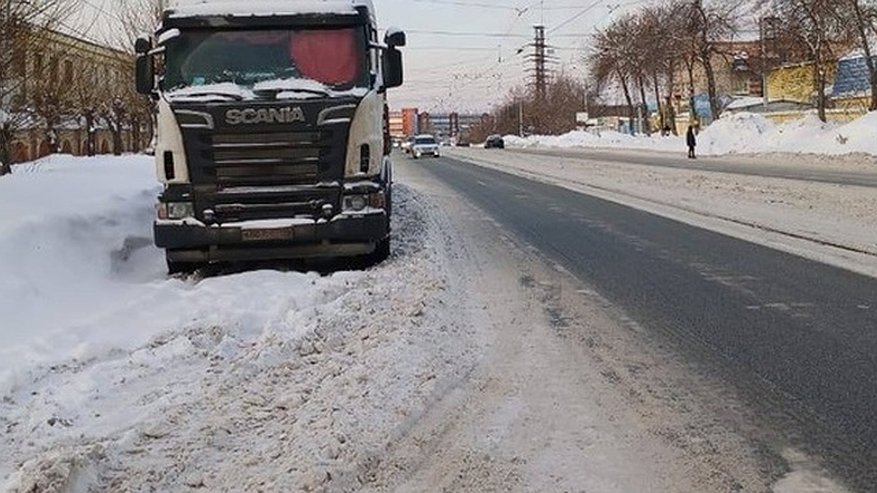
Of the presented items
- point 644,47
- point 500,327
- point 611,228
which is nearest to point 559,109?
point 644,47

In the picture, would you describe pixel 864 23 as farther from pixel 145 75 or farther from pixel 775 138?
pixel 145 75

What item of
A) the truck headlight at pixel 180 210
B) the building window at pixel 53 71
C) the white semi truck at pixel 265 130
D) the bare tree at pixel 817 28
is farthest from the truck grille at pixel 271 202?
the bare tree at pixel 817 28

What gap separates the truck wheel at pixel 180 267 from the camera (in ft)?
32.3

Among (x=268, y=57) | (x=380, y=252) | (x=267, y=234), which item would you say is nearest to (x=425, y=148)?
(x=380, y=252)

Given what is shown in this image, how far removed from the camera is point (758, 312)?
25.1ft

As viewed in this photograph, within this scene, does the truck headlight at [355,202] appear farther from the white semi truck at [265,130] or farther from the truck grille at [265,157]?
the truck grille at [265,157]

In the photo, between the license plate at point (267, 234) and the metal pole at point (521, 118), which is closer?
the license plate at point (267, 234)

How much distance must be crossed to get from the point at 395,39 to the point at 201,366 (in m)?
5.37

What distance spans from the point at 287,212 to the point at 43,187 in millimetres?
5315

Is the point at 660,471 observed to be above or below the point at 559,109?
below

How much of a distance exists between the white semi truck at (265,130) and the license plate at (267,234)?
0.01m

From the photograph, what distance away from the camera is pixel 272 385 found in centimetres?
546

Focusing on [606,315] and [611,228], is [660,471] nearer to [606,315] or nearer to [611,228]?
[606,315]

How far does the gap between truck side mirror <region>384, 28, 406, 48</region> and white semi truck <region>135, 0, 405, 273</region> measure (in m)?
0.29
